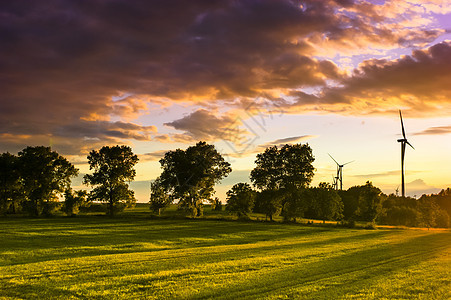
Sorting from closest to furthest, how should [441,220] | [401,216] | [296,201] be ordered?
[296,201]
[401,216]
[441,220]

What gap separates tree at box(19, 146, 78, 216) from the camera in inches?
3285

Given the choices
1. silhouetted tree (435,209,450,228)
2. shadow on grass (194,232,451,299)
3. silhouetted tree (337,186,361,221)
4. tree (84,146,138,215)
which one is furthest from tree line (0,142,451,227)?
silhouetted tree (435,209,450,228)

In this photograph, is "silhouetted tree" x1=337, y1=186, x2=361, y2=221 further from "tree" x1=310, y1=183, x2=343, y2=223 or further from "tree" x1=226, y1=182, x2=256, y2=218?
"tree" x1=226, y1=182, x2=256, y2=218

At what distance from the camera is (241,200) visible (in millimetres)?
87375

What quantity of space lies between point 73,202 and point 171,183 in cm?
2339

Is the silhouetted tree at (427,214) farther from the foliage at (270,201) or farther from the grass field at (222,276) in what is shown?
the grass field at (222,276)

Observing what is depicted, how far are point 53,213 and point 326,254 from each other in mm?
73621

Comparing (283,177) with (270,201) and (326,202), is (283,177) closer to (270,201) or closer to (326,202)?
(270,201)

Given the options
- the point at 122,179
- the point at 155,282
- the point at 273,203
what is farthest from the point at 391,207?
the point at 155,282

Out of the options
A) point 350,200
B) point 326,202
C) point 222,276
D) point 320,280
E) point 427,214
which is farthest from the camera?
point 350,200

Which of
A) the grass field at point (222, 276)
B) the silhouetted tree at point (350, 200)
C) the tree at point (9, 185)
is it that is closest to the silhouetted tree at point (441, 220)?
the silhouetted tree at point (350, 200)

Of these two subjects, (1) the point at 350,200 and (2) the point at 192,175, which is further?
(1) the point at 350,200

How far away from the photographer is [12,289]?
18.9 m

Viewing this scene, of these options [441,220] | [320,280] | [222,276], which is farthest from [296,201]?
[441,220]
